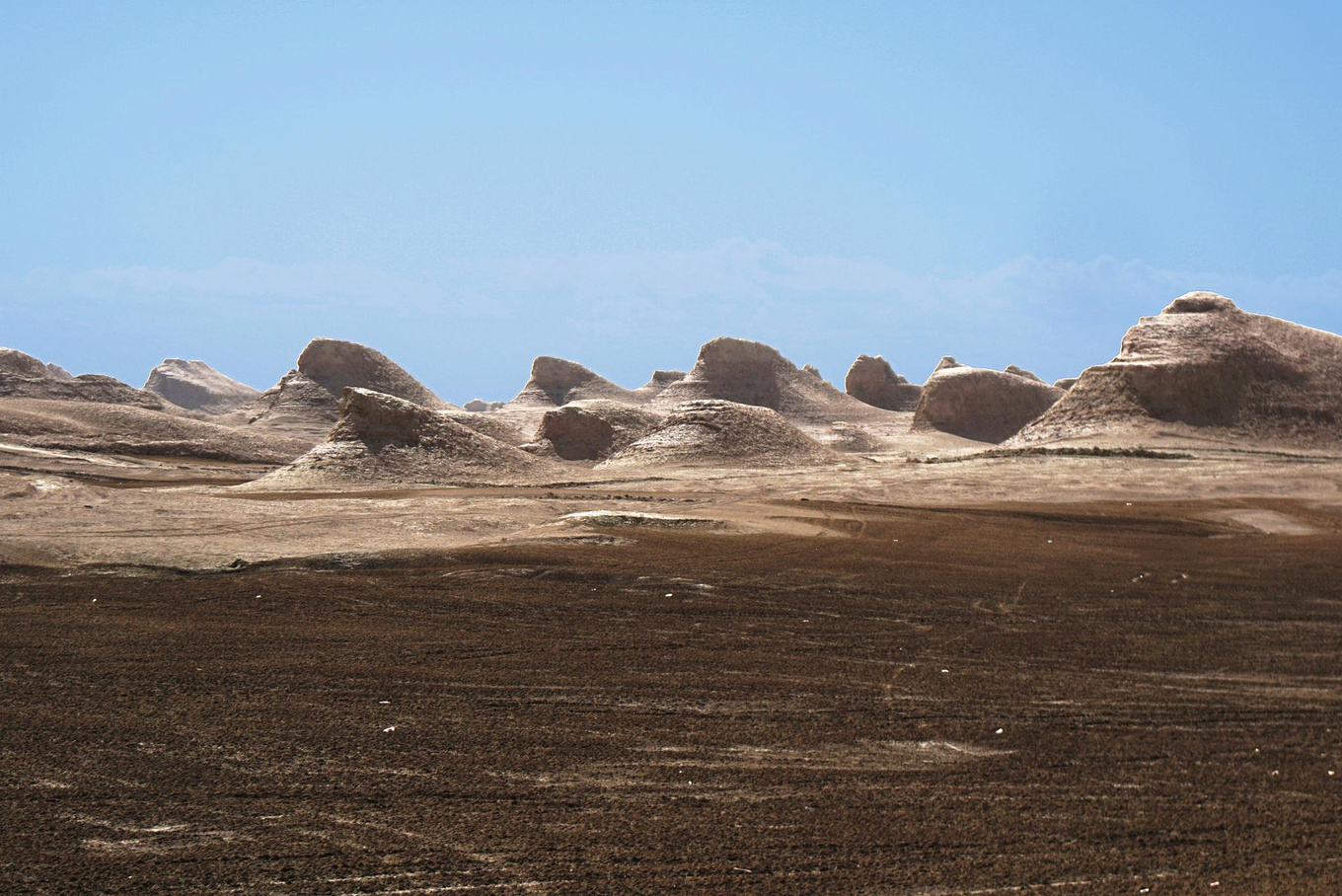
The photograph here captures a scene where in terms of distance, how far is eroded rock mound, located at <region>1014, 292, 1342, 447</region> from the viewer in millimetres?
35375

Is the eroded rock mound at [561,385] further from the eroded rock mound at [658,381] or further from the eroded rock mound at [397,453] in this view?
the eroded rock mound at [397,453]

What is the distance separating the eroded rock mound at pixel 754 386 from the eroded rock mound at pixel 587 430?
1541cm

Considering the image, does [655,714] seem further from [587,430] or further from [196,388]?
[196,388]

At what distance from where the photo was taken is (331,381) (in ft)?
195

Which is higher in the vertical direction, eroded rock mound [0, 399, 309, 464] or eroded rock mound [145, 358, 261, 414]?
eroded rock mound [145, 358, 261, 414]

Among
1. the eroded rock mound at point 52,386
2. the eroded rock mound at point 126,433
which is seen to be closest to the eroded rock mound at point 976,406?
the eroded rock mound at point 126,433

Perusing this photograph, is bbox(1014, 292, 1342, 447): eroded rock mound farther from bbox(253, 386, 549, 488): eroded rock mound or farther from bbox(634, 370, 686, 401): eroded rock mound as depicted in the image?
bbox(634, 370, 686, 401): eroded rock mound

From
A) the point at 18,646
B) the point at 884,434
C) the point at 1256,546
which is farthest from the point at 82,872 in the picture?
the point at 884,434

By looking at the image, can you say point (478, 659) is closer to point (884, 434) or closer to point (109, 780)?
point (109, 780)

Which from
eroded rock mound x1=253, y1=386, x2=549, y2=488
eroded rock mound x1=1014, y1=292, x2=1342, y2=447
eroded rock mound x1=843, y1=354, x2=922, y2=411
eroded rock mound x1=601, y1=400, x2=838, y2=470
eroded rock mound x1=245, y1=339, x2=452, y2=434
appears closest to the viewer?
eroded rock mound x1=253, y1=386, x2=549, y2=488

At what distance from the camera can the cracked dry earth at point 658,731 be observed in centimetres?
594

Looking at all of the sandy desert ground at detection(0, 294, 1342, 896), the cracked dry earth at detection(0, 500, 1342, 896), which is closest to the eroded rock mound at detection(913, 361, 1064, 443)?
the sandy desert ground at detection(0, 294, 1342, 896)

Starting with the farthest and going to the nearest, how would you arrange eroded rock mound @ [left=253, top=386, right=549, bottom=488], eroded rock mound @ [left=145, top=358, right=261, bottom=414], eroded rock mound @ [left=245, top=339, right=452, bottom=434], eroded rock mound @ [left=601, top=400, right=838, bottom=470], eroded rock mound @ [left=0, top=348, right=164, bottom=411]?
eroded rock mound @ [left=145, top=358, right=261, bottom=414] → eroded rock mound @ [left=245, top=339, right=452, bottom=434] → eroded rock mound @ [left=0, top=348, right=164, bottom=411] → eroded rock mound @ [left=601, top=400, right=838, bottom=470] → eroded rock mound @ [left=253, top=386, right=549, bottom=488]

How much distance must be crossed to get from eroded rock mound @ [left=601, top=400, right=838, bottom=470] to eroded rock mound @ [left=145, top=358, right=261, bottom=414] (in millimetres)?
63029
